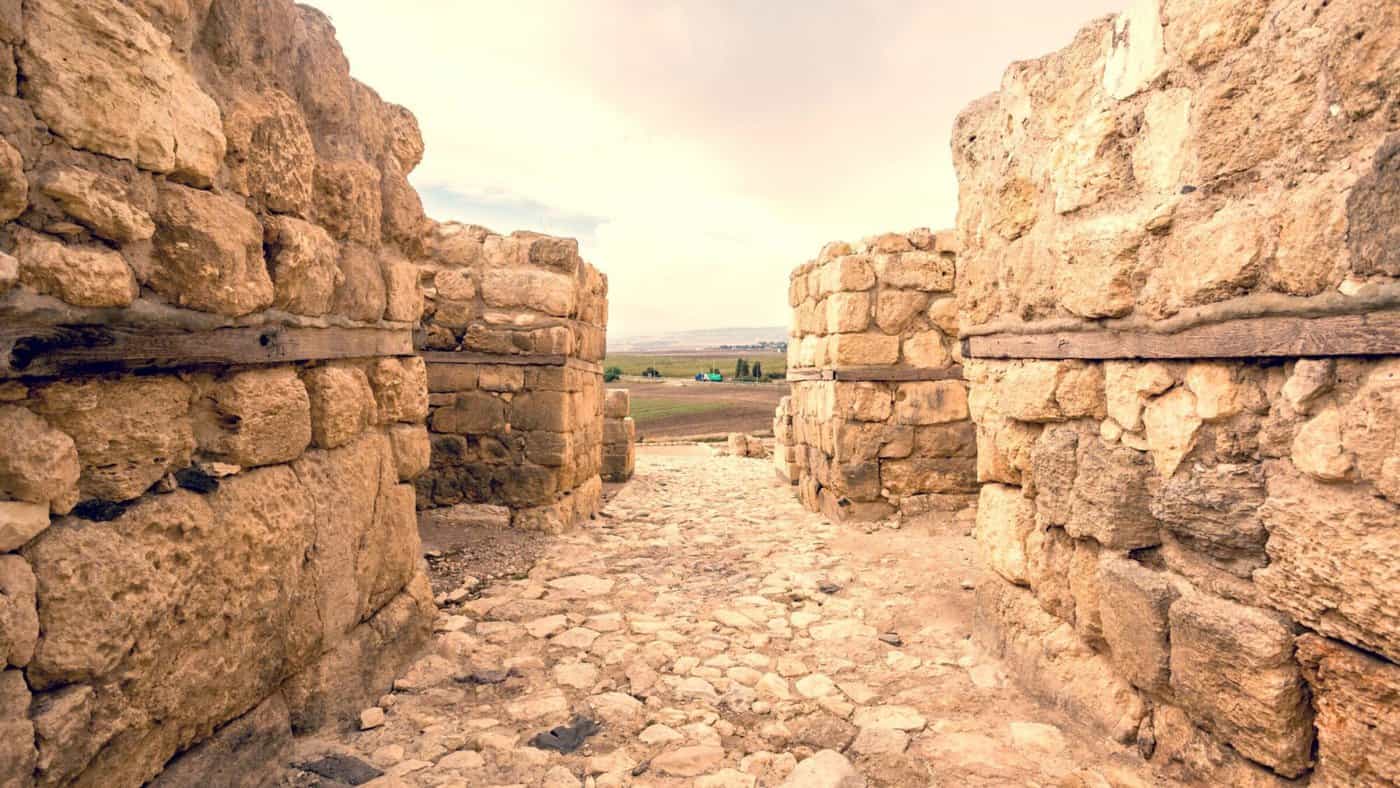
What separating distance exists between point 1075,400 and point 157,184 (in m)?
3.04

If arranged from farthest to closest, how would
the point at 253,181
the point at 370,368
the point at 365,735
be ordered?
the point at 370,368, the point at 365,735, the point at 253,181

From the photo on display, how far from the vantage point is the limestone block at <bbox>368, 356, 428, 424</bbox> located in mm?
3160

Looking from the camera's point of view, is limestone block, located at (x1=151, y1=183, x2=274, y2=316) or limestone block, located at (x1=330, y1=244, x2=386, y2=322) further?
limestone block, located at (x1=330, y1=244, x2=386, y2=322)

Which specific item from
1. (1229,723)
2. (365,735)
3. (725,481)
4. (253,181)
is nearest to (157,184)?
(253,181)

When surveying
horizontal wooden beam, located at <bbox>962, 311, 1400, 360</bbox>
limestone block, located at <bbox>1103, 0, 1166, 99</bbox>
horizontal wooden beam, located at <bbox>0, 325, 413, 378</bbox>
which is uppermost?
limestone block, located at <bbox>1103, 0, 1166, 99</bbox>

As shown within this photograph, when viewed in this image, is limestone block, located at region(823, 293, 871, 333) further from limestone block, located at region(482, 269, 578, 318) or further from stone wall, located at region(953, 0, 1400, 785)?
stone wall, located at region(953, 0, 1400, 785)

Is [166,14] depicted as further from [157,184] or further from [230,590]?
[230,590]

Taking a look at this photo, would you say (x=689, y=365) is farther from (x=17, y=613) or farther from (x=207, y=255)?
(x=17, y=613)

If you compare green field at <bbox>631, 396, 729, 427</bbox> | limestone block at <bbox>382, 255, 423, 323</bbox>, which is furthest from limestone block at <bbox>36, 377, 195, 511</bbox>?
green field at <bbox>631, 396, 729, 427</bbox>

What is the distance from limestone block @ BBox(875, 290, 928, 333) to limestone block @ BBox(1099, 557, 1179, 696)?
3899mm

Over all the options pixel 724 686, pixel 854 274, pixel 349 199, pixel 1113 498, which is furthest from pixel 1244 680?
pixel 854 274

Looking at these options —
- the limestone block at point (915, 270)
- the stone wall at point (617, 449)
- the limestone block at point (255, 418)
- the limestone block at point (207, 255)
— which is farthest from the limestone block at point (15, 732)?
the stone wall at point (617, 449)

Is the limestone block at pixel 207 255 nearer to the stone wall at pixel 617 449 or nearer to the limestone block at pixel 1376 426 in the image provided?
the limestone block at pixel 1376 426

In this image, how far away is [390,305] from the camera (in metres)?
3.29
